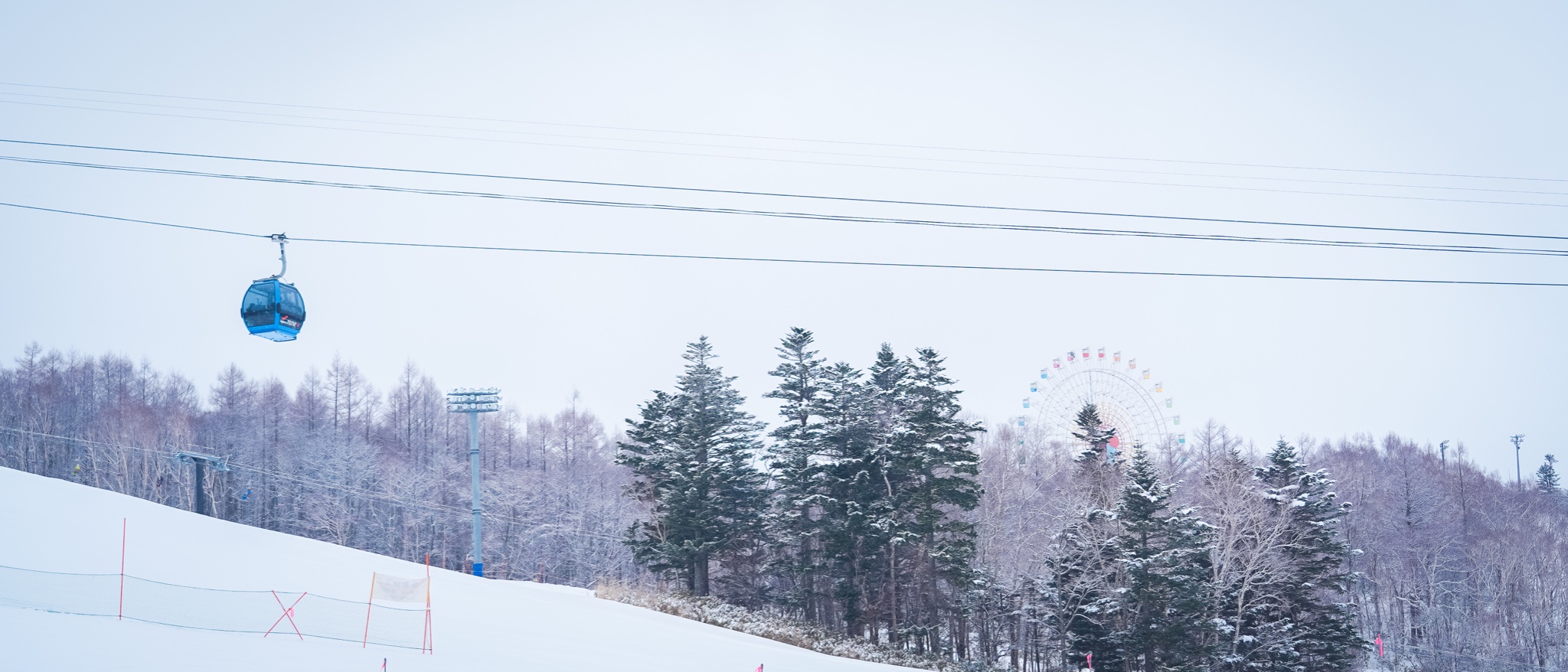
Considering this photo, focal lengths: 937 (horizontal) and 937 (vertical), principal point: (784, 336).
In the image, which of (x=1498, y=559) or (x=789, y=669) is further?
(x=1498, y=559)

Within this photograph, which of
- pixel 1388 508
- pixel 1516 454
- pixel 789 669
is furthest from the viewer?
pixel 1516 454

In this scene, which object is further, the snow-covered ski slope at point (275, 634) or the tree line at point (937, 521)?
the tree line at point (937, 521)

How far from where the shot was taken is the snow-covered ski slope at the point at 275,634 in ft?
60.0

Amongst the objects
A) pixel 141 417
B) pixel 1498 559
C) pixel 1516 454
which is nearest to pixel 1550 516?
pixel 1498 559

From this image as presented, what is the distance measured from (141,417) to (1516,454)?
161 meters

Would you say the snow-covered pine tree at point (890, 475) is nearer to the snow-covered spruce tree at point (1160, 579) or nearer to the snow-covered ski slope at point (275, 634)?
the snow-covered ski slope at point (275, 634)

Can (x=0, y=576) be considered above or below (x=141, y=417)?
below

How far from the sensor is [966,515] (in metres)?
60.4

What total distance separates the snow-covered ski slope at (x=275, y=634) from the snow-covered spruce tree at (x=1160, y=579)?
1308 cm

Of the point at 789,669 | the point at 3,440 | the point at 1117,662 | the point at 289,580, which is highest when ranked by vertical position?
the point at 3,440

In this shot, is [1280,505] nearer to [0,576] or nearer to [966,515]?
[966,515]

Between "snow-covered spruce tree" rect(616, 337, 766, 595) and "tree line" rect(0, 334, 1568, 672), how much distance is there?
5.6 inches

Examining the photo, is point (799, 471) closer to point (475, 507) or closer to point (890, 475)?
point (890, 475)

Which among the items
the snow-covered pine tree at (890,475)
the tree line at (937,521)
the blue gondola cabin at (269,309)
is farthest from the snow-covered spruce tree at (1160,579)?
the blue gondola cabin at (269,309)
